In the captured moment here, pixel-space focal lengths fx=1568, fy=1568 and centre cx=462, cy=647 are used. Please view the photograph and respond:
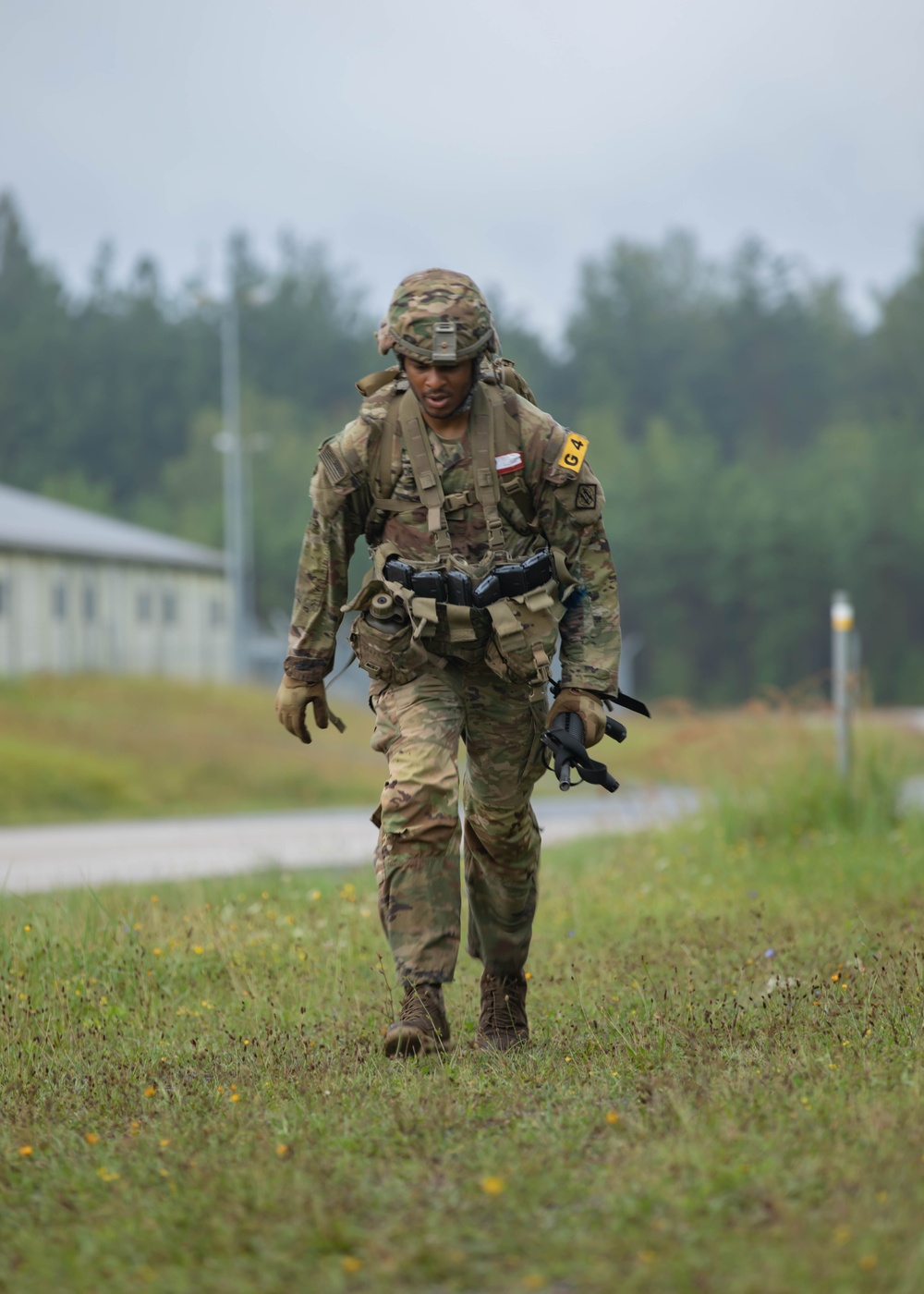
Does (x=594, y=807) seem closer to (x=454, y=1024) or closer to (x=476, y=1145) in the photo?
(x=454, y=1024)

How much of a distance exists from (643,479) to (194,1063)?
6514 cm

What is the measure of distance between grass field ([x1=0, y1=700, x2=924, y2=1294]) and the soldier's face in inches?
69.3

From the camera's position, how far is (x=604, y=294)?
268ft

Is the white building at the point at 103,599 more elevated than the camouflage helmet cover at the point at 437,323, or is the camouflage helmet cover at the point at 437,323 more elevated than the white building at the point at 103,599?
the white building at the point at 103,599

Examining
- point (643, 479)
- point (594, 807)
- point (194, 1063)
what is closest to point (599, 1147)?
point (194, 1063)

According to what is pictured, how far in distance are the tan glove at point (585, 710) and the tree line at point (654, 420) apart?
193 feet

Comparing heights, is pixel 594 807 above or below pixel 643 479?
below

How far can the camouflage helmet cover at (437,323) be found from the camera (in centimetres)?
431

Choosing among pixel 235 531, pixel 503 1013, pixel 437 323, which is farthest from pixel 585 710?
pixel 235 531

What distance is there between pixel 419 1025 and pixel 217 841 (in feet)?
30.8

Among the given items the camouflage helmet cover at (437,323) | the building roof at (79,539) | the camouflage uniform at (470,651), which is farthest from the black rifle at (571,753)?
the building roof at (79,539)

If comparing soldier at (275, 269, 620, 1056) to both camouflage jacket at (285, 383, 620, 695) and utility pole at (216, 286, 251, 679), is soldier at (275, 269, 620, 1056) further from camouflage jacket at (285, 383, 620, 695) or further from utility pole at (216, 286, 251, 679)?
utility pole at (216, 286, 251, 679)

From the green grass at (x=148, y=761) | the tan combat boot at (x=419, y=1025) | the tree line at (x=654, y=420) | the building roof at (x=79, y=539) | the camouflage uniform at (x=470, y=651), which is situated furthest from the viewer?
the tree line at (x=654, y=420)

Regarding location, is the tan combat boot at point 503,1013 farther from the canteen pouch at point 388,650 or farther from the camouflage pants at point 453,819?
the canteen pouch at point 388,650
